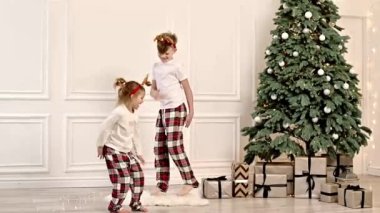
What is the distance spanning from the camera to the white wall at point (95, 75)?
5.32 meters

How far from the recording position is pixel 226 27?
5988 millimetres

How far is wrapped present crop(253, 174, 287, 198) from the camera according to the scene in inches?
193

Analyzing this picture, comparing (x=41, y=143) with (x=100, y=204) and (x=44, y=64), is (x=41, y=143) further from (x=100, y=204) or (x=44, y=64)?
(x=100, y=204)

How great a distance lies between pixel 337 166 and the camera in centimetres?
517

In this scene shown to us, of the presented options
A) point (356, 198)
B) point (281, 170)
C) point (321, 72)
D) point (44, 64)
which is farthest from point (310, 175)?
point (44, 64)

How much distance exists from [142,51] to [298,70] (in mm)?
1549

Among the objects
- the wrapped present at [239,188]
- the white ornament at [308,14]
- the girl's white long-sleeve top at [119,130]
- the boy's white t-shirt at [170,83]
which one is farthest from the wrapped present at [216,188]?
the white ornament at [308,14]

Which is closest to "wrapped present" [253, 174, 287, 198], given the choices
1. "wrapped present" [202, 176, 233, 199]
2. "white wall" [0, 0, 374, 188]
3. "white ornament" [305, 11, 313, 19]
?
"wrapped present" [202, 176, 233, 199]

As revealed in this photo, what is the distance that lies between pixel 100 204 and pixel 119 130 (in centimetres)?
77

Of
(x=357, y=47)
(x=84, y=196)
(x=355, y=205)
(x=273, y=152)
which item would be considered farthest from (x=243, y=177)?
(x=357, y=47)

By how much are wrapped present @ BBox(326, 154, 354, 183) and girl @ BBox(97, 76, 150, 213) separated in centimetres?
193

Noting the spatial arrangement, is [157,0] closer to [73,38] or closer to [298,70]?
[73,38]

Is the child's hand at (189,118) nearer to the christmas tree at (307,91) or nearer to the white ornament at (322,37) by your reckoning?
the christmas tree at (307,91)

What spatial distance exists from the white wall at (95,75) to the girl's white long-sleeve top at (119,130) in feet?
4.91
